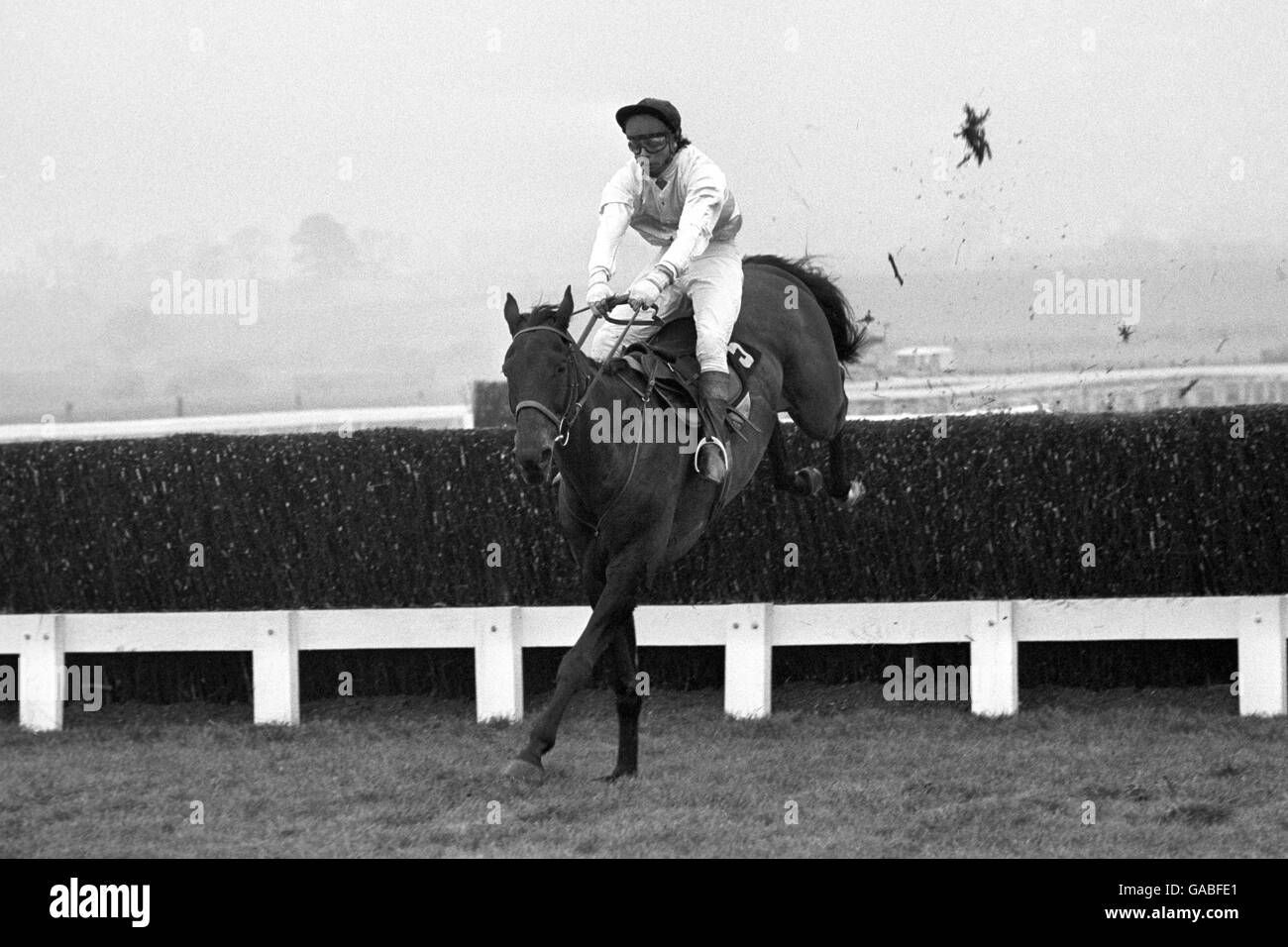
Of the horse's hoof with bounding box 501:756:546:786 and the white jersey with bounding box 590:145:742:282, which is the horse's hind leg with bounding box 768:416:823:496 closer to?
the white jersey with bounding box 590:145:742:282

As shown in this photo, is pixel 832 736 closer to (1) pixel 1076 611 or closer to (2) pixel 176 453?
(1) pixel 1076 611

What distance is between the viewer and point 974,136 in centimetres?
1029

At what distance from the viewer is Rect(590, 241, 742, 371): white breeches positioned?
6.89 metres

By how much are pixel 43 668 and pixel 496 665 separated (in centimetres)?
242

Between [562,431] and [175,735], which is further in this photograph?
[175,735]

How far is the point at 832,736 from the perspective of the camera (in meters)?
7.77

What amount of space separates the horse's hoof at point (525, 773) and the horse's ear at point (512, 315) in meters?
1.71

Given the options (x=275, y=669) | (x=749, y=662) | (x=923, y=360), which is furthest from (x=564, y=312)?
(x=923, y=360)

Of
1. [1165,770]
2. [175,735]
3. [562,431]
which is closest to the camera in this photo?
[562,431]

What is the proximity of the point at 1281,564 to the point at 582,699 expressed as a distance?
3.83 metres

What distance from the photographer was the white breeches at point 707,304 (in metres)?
6.89

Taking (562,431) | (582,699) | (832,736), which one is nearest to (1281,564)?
(832,736)

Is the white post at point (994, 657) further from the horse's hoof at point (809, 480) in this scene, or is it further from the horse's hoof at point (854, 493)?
the horse's hoof at point (809, 480)

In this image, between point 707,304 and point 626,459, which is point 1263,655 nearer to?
point 707,304
